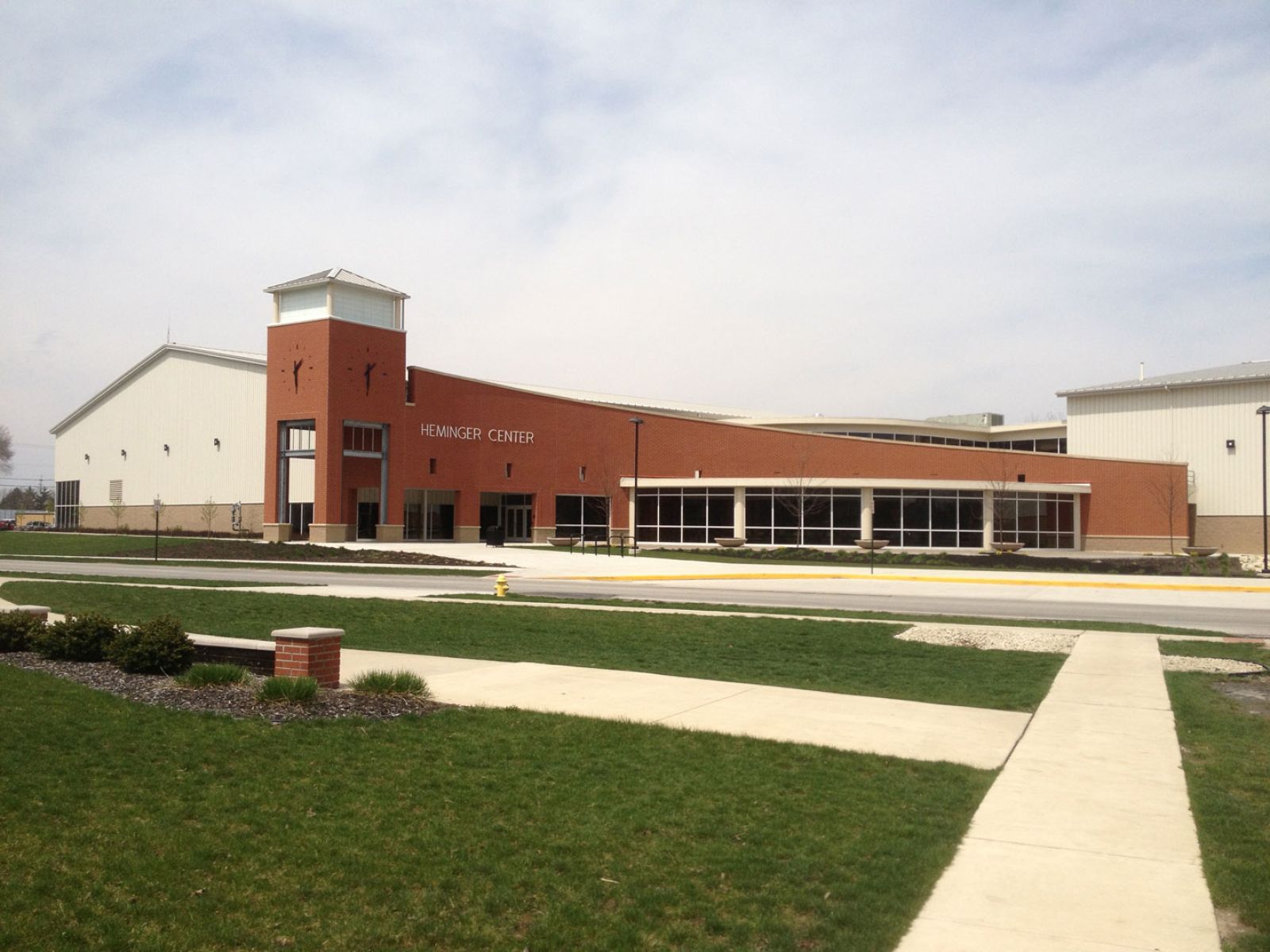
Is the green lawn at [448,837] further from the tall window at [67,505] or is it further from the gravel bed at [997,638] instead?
the tall window at [67,505]

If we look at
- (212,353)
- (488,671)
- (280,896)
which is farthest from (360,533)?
(280,896)

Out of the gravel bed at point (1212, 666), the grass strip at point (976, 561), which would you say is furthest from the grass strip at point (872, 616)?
the grass strip at point (976, 561)

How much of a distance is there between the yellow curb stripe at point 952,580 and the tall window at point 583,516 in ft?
80.2

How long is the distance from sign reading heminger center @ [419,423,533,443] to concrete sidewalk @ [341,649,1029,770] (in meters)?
43.7

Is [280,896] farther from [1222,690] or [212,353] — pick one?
[212,353]

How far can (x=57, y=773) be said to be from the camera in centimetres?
754

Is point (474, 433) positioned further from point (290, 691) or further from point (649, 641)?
point (290, 691)

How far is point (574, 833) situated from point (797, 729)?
3891 millimetres

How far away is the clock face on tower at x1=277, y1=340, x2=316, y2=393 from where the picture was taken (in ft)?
176

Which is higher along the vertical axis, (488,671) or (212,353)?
(212,353)

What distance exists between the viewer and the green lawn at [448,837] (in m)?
5.36

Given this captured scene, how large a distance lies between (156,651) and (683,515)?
46011 mm

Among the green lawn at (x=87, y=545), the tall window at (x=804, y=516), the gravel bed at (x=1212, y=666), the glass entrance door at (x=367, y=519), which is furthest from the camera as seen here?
the glass entrance door at (x=367, y=519)

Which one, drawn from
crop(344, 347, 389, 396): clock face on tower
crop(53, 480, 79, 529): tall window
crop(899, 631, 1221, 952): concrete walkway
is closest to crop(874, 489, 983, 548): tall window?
crop(344, 347, 389, 396): clock face on tower
